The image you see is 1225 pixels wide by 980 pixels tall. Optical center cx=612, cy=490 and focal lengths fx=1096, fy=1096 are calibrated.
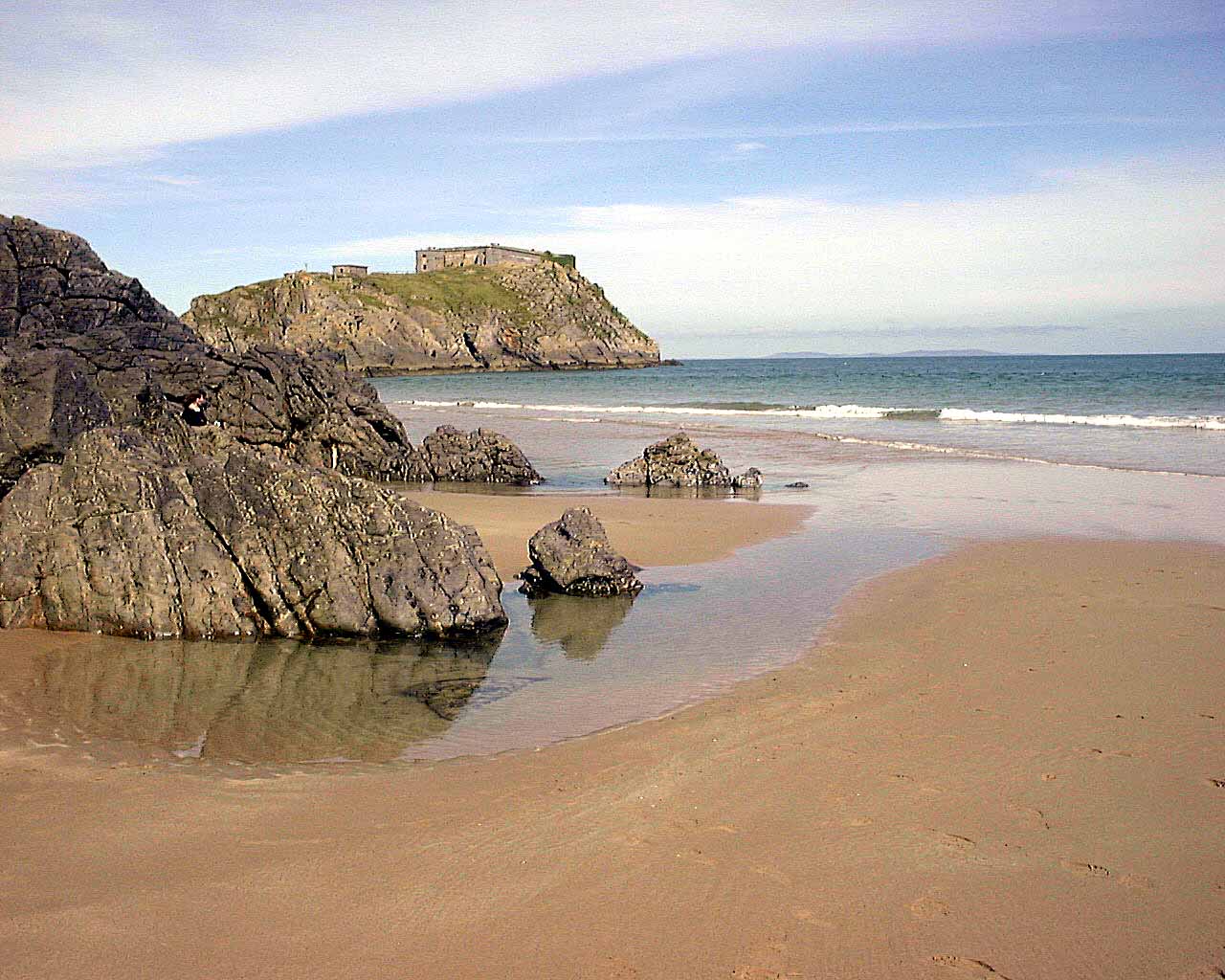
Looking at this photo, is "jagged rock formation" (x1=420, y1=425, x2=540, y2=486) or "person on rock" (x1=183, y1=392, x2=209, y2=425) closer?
"person on rock" (x1=183, y1=392, x2=209, y2=425)

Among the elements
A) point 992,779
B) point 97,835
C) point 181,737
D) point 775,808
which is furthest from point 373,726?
point 992,779

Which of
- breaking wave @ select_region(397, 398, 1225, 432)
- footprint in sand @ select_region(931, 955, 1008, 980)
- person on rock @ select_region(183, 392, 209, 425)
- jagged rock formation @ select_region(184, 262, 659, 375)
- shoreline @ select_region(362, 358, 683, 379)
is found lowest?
footprint in sand @ select_region(931, 955, 1008, 980)

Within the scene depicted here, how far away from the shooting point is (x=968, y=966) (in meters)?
4.34

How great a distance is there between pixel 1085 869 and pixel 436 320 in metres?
143

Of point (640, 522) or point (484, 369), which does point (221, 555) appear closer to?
point (640, 522)

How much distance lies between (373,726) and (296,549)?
294cm

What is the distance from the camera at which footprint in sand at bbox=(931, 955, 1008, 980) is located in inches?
169

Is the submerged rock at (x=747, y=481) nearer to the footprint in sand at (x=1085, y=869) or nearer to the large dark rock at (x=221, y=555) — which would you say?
the large dark rock at (x=221, y=555)

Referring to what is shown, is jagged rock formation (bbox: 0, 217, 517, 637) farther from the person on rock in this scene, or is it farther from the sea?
the sea

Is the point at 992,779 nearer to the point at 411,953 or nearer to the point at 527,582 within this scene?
the point at 411,953

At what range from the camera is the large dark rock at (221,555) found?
957 cm

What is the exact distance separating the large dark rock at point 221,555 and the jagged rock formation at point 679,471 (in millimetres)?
11596

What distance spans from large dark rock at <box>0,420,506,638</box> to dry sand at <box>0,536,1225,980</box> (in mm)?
2972

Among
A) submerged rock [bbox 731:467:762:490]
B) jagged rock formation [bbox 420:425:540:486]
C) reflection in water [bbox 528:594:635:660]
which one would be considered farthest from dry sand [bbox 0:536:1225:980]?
jagged rock formation [bbox 420:425:540:486]
